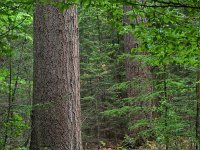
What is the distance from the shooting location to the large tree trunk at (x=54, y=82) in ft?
18.5

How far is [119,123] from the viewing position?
48.1 ft

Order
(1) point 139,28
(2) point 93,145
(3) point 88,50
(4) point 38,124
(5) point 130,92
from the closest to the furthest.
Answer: (1) point 139,28 < (4) point 38,124 < (5) point 130,92 < (2) point 93,145 < (3) point 88,50

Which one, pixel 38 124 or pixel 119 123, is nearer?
pixel 38 124

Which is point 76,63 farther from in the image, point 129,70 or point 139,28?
point 129,70

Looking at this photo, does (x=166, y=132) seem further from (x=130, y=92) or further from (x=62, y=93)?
(x=130, y=92)

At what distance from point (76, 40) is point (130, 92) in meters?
4.17

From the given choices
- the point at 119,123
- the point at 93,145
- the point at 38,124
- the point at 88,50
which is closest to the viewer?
the point at 38,124

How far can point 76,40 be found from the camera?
235 inches

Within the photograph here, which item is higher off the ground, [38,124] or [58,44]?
[58,44]


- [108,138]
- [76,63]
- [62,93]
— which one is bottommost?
[108,138]

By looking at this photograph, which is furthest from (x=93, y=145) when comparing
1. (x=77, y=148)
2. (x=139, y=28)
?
(x=139, y=28)

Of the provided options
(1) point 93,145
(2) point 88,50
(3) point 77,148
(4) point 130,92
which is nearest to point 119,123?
(1) point 93,145

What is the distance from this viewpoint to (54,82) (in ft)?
18.5

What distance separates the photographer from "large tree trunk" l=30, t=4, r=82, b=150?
563cm
